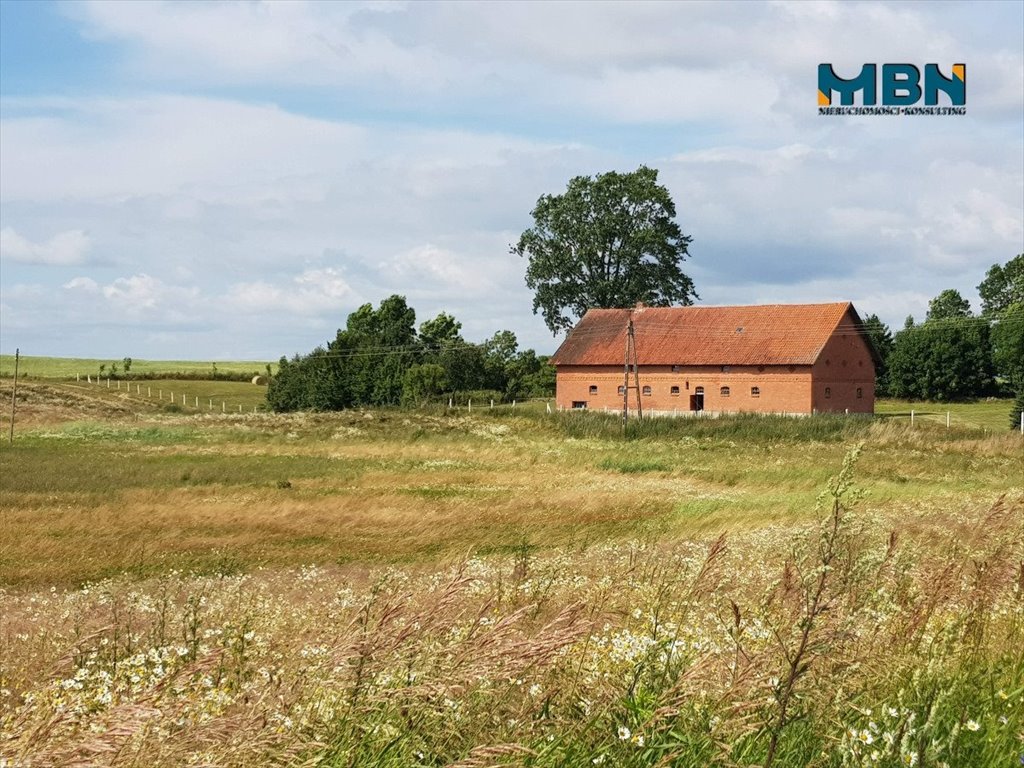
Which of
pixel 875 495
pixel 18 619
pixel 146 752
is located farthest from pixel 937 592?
pixel 875 495

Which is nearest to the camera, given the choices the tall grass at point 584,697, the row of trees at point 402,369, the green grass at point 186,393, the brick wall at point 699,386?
the tall grass at point 584,697

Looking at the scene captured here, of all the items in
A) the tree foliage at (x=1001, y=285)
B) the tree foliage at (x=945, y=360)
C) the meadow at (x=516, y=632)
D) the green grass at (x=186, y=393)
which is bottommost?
the meadow at (x=516, y=632)

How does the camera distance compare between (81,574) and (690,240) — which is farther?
(690,240)

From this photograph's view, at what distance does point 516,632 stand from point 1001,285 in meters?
107

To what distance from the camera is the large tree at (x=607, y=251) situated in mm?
80688

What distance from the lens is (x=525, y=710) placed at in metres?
4.26

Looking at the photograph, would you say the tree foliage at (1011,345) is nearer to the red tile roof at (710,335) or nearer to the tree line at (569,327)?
the tree line at (569,327)

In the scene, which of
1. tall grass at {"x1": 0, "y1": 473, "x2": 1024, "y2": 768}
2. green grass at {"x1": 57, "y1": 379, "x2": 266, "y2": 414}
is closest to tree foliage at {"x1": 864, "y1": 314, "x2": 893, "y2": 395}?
green grass at {"x1": 57, "y1": 379, "x2": 266, "y2": 414}

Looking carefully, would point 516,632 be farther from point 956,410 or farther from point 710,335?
point 956,410

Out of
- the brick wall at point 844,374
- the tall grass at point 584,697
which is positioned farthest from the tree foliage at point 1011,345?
the tall grass at point 584,697

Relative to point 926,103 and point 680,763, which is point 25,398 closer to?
point 926,103

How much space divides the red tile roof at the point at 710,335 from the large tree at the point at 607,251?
29.4 ft

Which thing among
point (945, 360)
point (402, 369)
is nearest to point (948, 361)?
point (945, 360)

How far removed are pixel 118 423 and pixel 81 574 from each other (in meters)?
44.9
